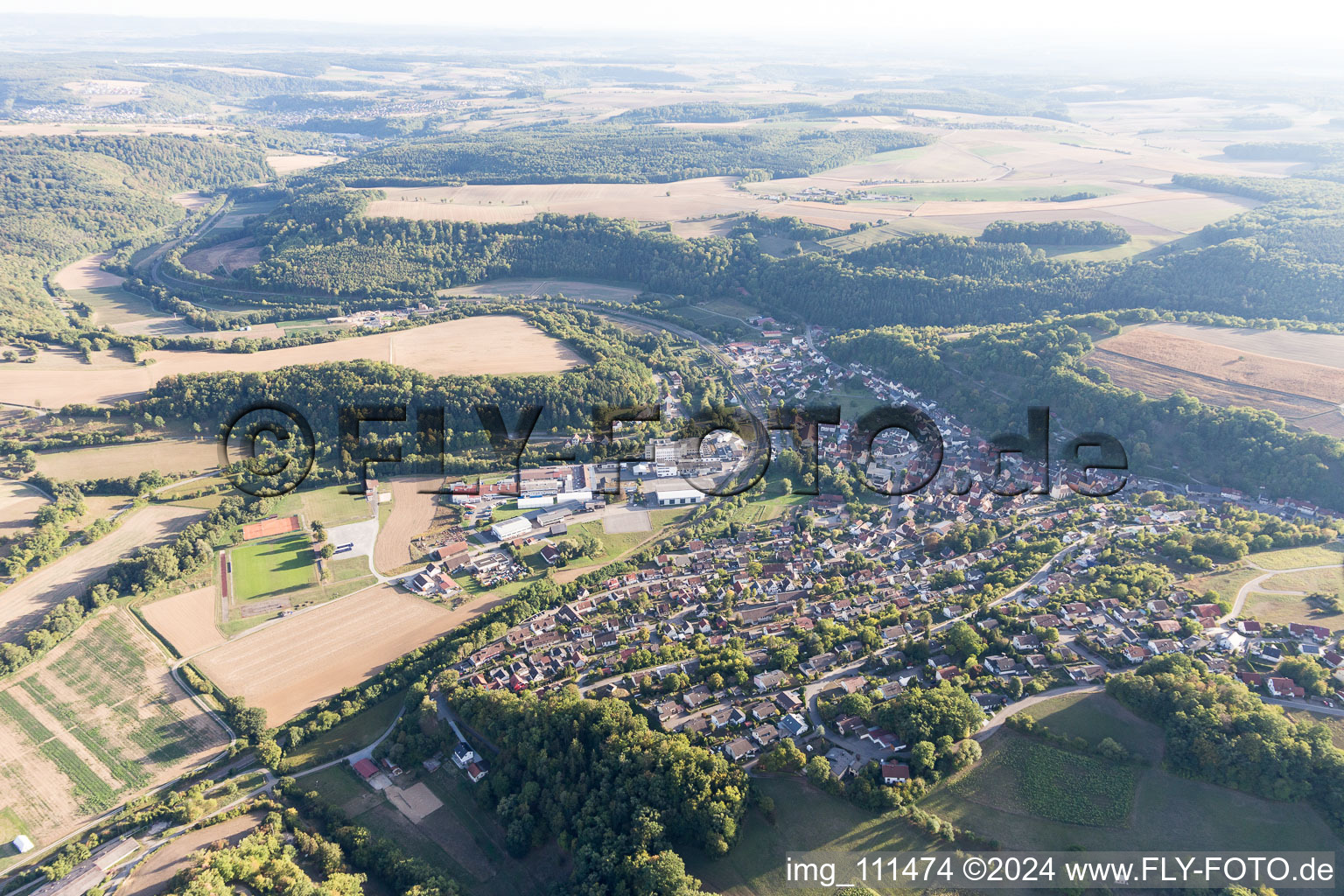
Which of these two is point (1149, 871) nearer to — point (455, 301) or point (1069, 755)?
point (1069, 755)

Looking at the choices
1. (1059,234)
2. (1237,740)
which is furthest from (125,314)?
(1059,234)

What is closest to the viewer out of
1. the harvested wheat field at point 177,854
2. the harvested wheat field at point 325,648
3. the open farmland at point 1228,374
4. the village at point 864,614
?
the harvested wheat field at point 177,854

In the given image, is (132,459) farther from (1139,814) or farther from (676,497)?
(1139,814)

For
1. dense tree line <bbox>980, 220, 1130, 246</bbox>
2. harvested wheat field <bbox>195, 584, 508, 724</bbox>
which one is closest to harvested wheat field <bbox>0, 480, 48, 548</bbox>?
harvested wheat field <bbox>195, 584, 508, 724</bbox>

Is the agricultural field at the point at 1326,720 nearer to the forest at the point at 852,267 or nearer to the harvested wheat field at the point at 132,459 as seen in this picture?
the forest at the point at 852,267

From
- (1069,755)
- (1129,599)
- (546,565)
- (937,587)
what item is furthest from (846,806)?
(546,565)

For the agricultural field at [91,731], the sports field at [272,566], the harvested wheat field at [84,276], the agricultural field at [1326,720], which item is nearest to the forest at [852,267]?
the harvested wheat field at [84,276]
